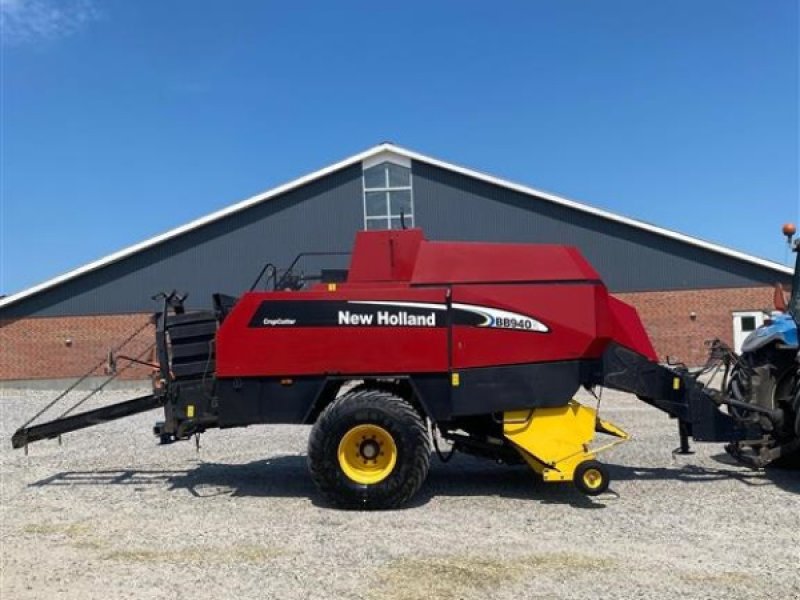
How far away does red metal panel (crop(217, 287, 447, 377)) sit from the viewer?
7.05 m

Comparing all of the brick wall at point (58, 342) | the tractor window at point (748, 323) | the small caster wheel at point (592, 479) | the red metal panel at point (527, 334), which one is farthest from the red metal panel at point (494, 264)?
the brick wall at point (58, 342)

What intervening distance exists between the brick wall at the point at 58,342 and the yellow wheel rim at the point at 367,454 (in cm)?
2118

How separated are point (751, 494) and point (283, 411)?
472 centimetres

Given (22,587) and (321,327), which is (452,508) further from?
(22,587)

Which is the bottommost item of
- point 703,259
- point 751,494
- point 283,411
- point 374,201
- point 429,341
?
point 751,494

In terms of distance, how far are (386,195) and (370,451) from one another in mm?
19743

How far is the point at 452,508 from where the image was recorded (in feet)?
22.6

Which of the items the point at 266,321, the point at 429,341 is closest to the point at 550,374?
the point at 429,341

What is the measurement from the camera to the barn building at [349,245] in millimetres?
25297

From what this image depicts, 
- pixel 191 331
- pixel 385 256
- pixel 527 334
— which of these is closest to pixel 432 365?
pixel 527 334

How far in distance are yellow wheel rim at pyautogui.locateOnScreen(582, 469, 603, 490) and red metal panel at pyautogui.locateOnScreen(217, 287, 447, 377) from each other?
1.68 m

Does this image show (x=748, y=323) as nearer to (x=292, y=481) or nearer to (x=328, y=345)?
(x=292, y=481)

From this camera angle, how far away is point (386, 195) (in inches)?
1023

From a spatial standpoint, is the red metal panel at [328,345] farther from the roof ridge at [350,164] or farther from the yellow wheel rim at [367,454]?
the roof ridge at [350,164]
